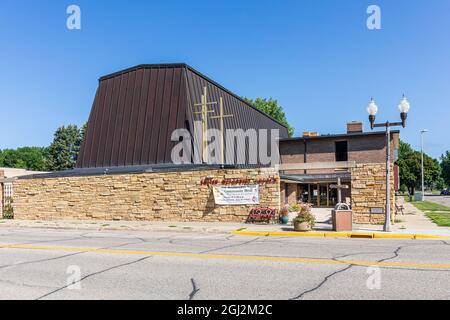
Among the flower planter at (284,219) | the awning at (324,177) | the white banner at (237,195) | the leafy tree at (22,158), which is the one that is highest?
the leafy tree at (22,158)

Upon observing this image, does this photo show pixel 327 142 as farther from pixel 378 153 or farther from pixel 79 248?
pixel 79 248

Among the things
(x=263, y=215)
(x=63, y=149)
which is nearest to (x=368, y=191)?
(x=263, y=215)

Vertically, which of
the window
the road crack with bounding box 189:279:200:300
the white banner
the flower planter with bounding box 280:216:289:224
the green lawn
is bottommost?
the green lawn

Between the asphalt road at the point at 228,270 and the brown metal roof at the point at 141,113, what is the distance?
1315cm

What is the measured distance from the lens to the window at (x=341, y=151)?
3843 centimetres

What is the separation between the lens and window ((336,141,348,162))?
3843cm

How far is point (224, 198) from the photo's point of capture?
64.8 ft

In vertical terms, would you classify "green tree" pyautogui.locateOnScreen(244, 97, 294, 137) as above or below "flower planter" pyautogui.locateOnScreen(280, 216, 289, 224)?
above

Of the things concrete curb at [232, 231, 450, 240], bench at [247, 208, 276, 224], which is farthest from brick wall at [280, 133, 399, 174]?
concrete curb at [232, 231, 450, 240]

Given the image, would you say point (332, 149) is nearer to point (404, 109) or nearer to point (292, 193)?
point (292, 193)

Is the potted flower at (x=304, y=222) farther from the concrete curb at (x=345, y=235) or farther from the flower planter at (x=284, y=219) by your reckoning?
the flower planter at (x=284, y=219)

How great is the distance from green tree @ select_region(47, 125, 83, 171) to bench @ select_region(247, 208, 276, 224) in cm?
5659

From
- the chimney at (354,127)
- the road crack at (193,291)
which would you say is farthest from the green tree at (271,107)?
the road crack at (193,291)

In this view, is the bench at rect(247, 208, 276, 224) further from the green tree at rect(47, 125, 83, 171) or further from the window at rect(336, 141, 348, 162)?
the green tree at rect(47, 125, 83, 171)
